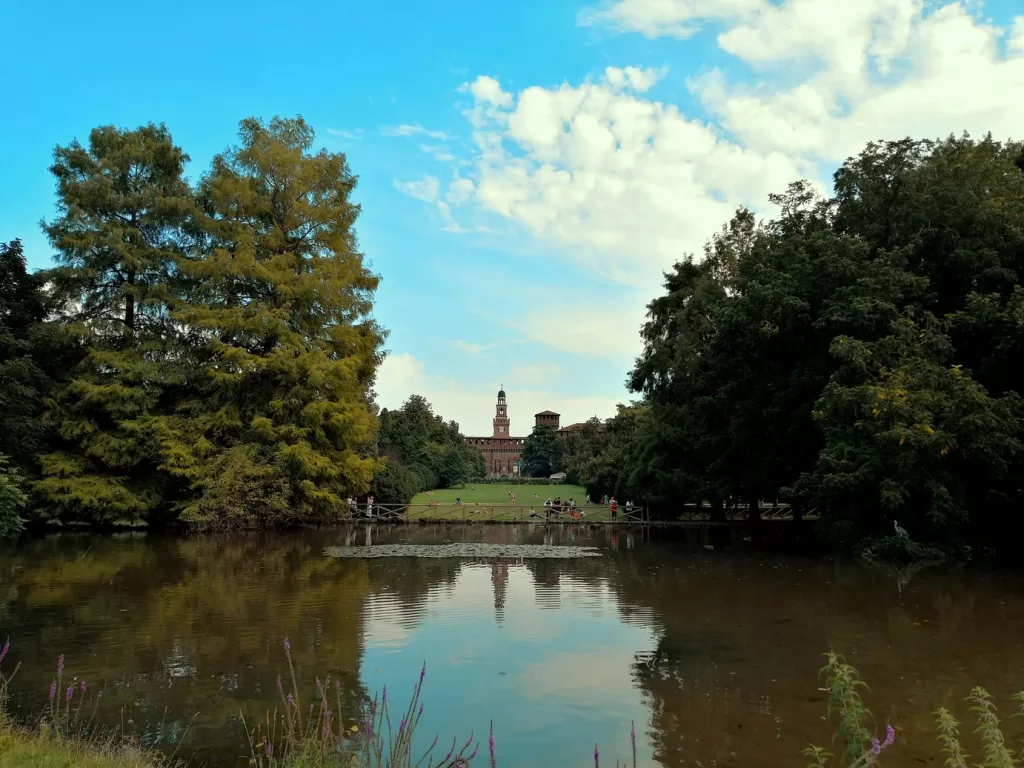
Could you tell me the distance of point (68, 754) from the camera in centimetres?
512

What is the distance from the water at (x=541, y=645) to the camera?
7355 millimetres

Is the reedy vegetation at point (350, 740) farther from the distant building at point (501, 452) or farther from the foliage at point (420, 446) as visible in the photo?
the distant building at point (501, 452)

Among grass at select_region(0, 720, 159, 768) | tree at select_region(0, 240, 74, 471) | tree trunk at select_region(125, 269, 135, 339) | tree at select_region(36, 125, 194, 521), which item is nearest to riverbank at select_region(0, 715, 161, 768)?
grass at select_region(0, 720, 159, 768)

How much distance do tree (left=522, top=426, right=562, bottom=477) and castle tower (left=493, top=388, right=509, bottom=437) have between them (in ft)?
151

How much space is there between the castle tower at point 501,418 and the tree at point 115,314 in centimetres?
13721

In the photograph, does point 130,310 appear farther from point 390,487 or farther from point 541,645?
point 541,645

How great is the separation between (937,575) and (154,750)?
58.8 feet

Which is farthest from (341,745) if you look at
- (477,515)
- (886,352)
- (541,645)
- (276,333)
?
(477,515)

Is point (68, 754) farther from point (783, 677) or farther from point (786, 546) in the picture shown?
point (786, 546)

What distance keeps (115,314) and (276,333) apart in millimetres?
7347

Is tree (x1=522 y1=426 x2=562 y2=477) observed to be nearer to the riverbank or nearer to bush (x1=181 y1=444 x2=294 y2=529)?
bush (x1=181 y1=444 x2=294 y2=529)

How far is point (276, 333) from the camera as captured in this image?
3041 cm

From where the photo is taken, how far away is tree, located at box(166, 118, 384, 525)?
29547 mm

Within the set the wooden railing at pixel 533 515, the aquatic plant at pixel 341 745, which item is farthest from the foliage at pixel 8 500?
the wooden railing at pixel 533 515
